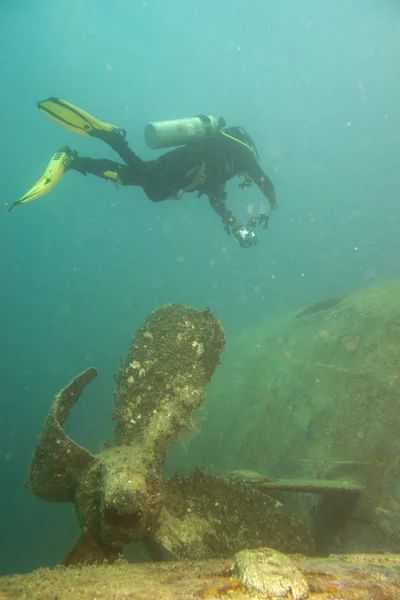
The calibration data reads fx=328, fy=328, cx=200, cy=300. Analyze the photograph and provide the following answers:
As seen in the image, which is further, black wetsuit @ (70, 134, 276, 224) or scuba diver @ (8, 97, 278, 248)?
black wetsuit @ (70, 134, 276, 224)

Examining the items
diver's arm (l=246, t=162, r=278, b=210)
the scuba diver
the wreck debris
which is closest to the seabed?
the wreck debris

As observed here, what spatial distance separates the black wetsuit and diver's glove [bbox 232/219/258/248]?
103cm

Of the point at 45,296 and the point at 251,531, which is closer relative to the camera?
the point at 251,531

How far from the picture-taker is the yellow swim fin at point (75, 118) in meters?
6.82

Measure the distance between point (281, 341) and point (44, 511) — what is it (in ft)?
72.5

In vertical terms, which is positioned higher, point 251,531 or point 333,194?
point 333,194

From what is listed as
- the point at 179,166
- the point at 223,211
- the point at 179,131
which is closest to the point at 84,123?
the point at 179,131

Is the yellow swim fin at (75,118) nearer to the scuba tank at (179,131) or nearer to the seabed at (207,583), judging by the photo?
the scuba tank at (179,131)

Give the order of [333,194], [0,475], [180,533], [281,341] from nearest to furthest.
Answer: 1. [180,533]
2. [281,341]
3. [0,475]
4. [333,194]

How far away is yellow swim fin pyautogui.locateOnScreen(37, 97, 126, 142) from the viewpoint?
6.82 meters

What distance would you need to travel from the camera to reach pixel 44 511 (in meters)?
21.4

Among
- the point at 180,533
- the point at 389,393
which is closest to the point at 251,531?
the point at 180,533

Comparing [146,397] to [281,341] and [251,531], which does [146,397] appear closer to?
[251,531]

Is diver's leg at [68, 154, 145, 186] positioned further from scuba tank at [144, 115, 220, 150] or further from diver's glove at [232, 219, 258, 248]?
diver's glove at [232, 219, 258, 248]
